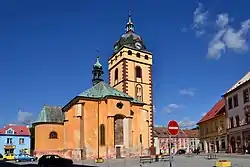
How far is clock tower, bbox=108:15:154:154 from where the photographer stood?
56281mm

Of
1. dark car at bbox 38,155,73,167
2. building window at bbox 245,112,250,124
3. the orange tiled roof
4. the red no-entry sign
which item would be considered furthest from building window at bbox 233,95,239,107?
the orange tiled roof

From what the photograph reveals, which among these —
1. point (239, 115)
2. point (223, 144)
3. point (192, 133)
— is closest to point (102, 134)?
point (239, 115)

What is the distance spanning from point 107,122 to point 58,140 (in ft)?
39.5

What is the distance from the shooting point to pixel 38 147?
50531mm

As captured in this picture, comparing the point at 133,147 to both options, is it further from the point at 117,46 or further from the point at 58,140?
the point at 117,46

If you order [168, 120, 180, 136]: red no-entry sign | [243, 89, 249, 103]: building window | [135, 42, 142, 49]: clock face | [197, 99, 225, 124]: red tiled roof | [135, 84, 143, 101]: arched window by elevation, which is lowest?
[168, 120, 180, 136]: red no-entry sign

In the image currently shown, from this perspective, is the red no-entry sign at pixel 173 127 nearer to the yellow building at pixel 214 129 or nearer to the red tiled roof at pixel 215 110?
the yellow building at pixel 214 129

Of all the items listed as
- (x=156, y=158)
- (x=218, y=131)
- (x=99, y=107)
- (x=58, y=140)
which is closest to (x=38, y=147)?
(x=58, y=140)

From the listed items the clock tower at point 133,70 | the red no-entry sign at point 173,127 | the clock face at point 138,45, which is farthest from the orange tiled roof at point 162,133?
the red no-entry sign at point 173,127

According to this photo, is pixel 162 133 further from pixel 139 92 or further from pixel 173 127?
pixel 173 127

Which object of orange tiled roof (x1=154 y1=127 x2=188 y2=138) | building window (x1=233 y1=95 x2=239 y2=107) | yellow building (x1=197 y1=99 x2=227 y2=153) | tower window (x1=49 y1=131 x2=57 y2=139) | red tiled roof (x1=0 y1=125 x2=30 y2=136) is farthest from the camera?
orange tiled roof (x1=154 y1=127 x2=188 y2=138)

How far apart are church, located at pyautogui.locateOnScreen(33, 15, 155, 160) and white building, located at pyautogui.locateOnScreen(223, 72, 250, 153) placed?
519 inches

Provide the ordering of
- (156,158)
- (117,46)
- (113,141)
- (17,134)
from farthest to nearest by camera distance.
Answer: (17,134) < (117,46) < (113,141) < (156,158)

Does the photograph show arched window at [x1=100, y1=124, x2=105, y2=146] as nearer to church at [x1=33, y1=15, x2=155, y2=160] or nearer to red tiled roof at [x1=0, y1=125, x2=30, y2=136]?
church at [x1=33, y1=15, x2=155, y2=160]
